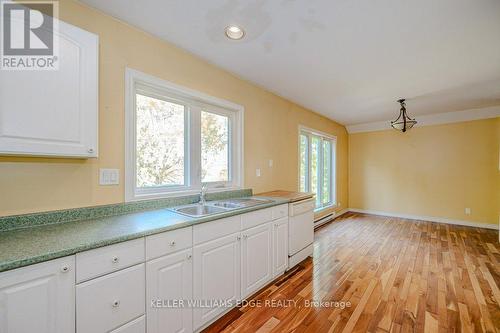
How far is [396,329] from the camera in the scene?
5.63ft

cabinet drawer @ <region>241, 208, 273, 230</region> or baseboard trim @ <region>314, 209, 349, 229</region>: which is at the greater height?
cabinet drawer @ <region>241, 208, 273, 230</region>

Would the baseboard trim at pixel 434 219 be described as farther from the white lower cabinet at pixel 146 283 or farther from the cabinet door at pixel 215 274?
the cabinet door at pixel 215 274

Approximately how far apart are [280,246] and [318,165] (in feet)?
9.72

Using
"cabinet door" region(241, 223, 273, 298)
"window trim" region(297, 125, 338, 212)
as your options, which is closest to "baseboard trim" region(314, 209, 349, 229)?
"window trim" region(297, 125, 338, 212)

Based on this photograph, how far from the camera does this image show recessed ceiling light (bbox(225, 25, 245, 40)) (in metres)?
1.80

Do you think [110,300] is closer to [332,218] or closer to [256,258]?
[256,258]

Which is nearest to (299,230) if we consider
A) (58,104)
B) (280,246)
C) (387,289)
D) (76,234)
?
(280,246)

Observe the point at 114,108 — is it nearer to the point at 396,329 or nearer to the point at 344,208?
the point at 396,329

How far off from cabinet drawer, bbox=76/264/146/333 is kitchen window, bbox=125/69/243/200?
711mm

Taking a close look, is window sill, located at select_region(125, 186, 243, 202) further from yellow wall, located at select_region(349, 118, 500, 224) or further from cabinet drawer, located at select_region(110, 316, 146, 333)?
yellow wall, located at select_region(349, 118, 500, 224)

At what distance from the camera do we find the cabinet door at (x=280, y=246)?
240 centimetres

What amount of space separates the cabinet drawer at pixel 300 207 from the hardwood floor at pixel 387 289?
0.71 meters

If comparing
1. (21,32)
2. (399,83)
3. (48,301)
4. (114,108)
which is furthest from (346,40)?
(48,301)
